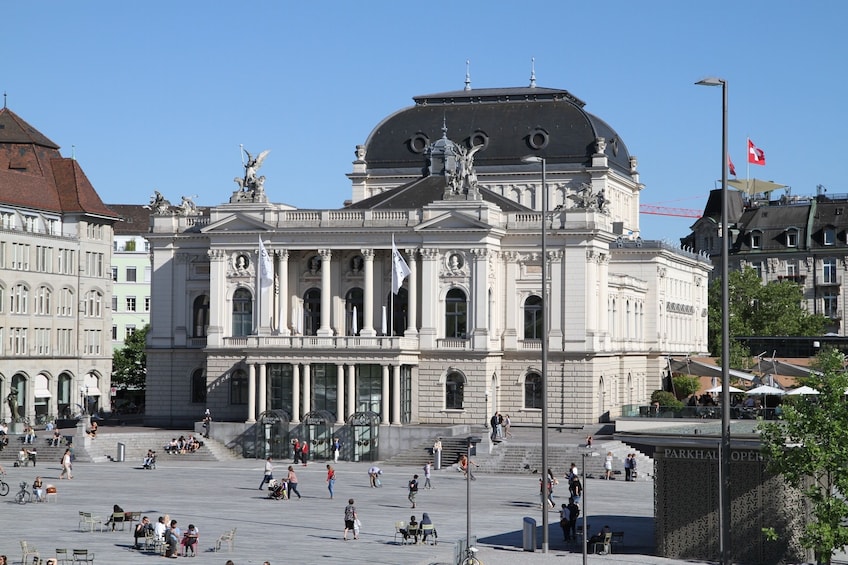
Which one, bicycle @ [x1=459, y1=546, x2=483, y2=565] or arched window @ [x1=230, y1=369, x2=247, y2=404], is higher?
arched window @ [x1=230, y1=369, x2=247, y2=404]

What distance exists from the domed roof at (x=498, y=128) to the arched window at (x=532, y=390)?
68.7 feet

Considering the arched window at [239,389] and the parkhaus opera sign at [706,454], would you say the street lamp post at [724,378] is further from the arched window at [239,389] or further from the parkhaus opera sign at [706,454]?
the arched window at [239,389]

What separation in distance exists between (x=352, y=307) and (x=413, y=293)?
5.26m

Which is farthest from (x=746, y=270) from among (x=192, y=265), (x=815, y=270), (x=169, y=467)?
(x=169, y=467)

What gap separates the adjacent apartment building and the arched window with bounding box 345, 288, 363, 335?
2799 centimetres

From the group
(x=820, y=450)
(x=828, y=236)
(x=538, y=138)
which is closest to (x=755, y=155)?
(x=538, y=138)

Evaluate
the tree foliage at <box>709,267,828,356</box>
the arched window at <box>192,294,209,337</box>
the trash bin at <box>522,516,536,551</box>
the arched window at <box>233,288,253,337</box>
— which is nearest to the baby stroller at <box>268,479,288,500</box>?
the trash bin at <box>522,516,536,551</box>

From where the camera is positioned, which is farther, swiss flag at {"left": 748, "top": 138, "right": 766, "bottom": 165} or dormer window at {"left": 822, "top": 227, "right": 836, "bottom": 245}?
dormer window at {"left": 822, "top": 227, "right": 836, "bottom": 245}

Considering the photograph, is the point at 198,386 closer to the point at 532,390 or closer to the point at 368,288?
the point at 368,288

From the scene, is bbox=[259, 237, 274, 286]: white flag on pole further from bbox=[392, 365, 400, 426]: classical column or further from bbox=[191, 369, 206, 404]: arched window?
bbox=[392, 365, 400, 426]: classical column

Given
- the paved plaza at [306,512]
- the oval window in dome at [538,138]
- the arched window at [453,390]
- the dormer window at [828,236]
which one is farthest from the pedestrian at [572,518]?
the dormer window at [828,236]

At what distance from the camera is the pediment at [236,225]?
9919cm

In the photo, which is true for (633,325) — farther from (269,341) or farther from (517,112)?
(269,341)

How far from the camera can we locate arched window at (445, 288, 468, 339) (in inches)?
3777
